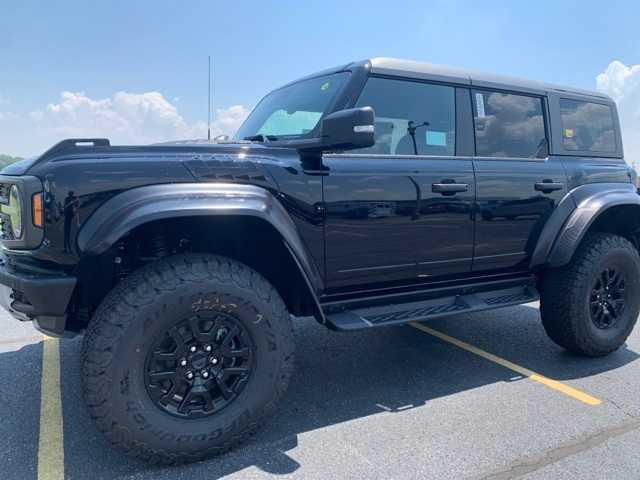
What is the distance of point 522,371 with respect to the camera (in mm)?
3619

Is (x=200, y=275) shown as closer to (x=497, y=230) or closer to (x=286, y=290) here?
(x=286, y=290)

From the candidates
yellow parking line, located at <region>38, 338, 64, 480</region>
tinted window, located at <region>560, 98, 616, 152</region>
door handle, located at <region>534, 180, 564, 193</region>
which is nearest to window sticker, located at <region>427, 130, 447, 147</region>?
door handle, located at <region>534, 180, 564, 193</region>

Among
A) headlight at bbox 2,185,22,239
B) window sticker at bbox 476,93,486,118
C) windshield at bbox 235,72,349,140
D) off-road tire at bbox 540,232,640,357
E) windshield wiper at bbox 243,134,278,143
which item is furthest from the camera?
off-road tire at bbox 540,232,640,357

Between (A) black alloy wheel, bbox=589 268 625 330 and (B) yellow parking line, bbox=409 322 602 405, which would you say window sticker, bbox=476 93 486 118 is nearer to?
(A) black alloy wheel, bbox=589 268 625 330

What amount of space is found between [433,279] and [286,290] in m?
1.04

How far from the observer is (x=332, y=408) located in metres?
3.01

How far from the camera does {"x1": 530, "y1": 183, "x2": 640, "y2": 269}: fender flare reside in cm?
358

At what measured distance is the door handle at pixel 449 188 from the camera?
10.3ft

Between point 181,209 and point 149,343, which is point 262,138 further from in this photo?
point 149,343

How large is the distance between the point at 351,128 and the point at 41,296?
1.63m

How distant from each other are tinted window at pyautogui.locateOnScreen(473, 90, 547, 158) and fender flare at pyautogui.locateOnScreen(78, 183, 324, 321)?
170 cm

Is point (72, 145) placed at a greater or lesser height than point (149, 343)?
greater

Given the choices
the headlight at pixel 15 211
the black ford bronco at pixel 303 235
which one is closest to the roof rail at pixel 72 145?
the black ford bronco at pixel 303 235

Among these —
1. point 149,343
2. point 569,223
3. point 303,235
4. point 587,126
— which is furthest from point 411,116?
point 149,343
